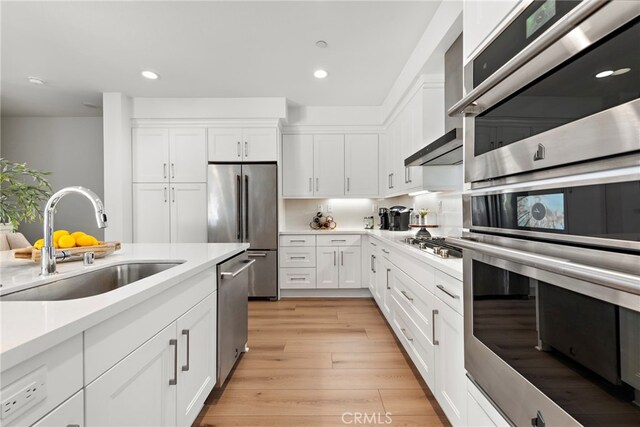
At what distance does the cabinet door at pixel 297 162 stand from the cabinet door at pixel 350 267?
3.50 feet

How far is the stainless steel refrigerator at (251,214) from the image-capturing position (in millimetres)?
3762

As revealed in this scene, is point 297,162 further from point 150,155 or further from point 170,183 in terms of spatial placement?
point 150,155

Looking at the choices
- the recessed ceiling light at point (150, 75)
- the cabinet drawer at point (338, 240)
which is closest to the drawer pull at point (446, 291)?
the cabinet drawer at point (338, 240)

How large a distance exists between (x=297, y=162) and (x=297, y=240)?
3.82ft

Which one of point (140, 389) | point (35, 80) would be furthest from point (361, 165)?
point (35, 80)

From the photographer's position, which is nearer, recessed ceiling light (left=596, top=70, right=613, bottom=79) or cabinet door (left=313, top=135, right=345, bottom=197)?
recessed ceiling light (left=596, top=70, right=613, bottom=79)

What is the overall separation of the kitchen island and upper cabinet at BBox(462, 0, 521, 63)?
4.31ft

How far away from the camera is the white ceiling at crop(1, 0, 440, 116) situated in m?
2.21

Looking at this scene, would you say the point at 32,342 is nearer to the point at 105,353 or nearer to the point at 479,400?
the point at 105,353

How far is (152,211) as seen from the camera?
3910mm

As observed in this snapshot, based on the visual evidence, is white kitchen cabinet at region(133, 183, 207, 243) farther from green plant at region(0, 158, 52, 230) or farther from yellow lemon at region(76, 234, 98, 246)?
green plant at region(0, 158, 52, 230)

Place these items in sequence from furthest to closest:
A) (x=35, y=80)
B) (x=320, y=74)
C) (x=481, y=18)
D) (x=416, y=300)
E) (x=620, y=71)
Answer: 1. (x=35, y=80)
2. (x=320, y=74)
3. (x=416, y=300)
4. (x=481, y=18)
5. (x=620, y=71)

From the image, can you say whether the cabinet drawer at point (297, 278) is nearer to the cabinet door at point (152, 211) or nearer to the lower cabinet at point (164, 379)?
the cabinet door at point (152, 211)

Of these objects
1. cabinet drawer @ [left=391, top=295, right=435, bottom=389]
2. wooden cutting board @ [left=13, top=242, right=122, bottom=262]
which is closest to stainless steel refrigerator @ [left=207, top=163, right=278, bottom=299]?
cabinet drawer @ [left=391, top=295, right=435, bottom=389]
